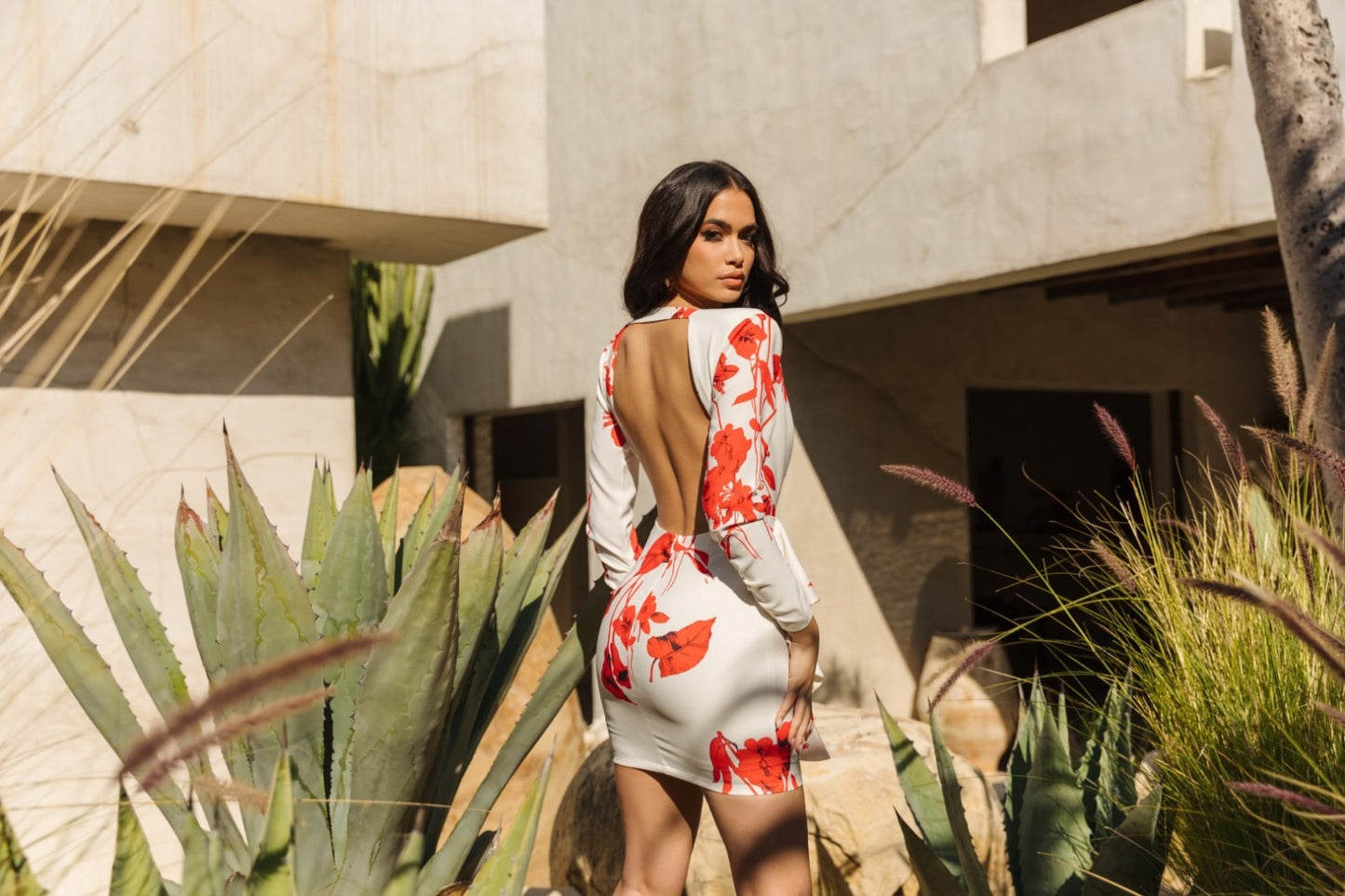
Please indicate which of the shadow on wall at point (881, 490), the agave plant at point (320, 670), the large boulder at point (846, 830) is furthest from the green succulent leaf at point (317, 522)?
the shadow on wall at point (881, 490)

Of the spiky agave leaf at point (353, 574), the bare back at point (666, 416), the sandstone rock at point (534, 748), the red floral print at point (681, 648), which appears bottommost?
the sandstone rock at point (534, 748)

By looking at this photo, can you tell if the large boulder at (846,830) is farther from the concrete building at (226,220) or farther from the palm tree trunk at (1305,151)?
the concrete building at (226,220)

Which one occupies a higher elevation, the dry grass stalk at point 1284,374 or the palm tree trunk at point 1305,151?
the palm tree trunk at point 1305,151

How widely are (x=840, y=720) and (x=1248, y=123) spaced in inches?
85.9

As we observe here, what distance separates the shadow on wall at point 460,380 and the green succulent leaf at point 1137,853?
5695 millimetres

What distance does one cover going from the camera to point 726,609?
1785 millimetres

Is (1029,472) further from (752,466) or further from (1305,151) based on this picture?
(752,466)

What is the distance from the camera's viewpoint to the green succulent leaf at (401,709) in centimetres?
169

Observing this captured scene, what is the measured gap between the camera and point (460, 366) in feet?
25.5

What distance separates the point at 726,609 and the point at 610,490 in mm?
391

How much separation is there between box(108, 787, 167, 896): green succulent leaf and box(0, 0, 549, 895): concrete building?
96.0 inches

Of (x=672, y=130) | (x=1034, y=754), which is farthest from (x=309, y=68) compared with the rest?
(x=1034, y=754)

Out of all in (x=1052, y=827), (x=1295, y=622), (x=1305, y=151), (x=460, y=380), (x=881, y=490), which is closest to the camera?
(x=1295, y=622)

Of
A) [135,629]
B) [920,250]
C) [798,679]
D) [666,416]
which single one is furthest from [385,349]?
[798,679]
